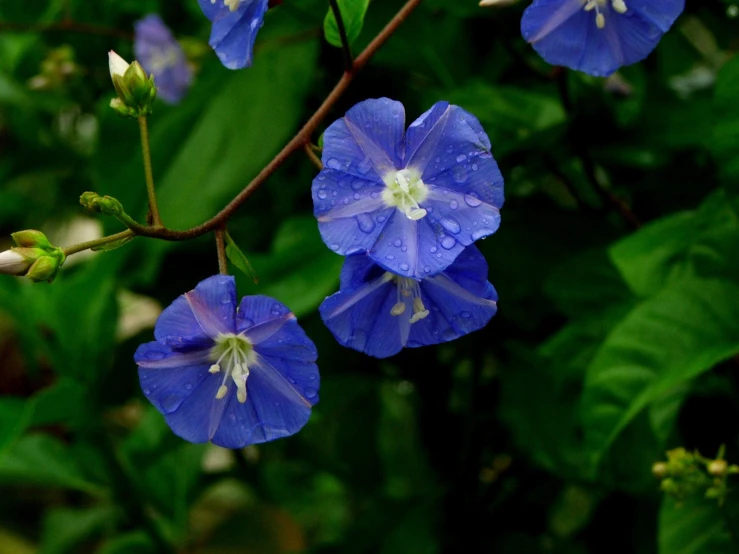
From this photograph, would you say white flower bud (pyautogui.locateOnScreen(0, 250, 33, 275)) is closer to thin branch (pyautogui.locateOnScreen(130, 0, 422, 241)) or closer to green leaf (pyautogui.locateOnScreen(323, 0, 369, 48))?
thin branch (pyautogui.locateOnScreen(130, 0, 422, 241))

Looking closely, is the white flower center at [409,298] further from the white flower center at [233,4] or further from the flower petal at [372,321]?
the white flower center at [233,4]

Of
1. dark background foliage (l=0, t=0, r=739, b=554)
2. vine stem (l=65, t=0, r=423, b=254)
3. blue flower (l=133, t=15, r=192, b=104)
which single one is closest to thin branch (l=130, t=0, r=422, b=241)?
vine stem (l=65, t=0, r=423, b=254)

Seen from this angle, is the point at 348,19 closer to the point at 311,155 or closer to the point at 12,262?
the point at 311,155

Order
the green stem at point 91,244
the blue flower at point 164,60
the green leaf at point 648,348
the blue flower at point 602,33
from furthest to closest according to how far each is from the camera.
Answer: the blue flower at point 164,60, the green leaf at point 648,348, the blue flower at point 602,33, the green stem at point 91,244

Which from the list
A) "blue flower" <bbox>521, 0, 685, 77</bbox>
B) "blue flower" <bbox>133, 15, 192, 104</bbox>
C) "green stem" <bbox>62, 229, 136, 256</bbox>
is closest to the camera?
"green stem" <bbox>62, 229, 136, 256</bbox>

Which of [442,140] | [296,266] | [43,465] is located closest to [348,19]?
[442,140]

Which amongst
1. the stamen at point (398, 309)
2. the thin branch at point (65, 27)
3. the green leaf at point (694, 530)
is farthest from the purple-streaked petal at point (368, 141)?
the thin branch at point (65, 27)
